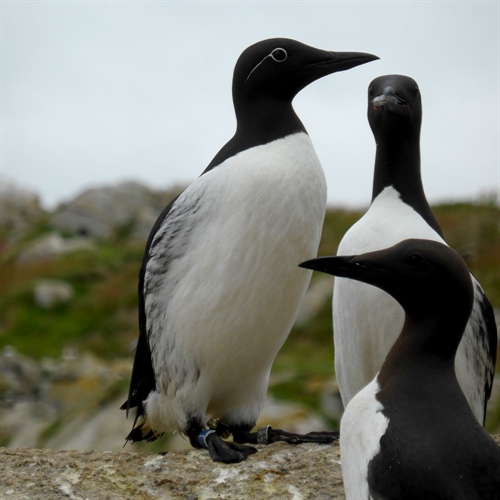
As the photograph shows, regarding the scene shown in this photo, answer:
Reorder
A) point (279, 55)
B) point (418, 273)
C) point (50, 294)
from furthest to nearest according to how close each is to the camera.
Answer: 1. point (50, 294)
2. point (279, 55)
3. point (418, 273)

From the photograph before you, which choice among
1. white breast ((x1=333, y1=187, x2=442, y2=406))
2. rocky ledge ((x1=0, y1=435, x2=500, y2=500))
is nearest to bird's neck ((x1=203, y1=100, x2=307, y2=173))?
white breast ((x1=333, y1=187, x2=442, y2=406))

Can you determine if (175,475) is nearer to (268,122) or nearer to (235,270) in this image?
(235,270)

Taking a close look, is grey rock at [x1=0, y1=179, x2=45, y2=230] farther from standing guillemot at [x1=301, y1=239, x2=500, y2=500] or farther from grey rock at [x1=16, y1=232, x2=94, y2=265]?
standing guillemot at [x1=301, y1=239, x2=500, y2=500]

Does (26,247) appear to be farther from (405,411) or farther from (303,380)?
(405,411)

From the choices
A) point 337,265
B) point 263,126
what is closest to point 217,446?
point 263,126

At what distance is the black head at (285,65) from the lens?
655cm

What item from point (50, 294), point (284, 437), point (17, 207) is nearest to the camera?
point (284, 437)

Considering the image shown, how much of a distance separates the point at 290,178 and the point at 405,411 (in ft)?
7.36

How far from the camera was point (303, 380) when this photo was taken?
38.8 ft

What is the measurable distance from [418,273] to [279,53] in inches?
101

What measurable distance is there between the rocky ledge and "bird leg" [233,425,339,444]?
0.05 meters

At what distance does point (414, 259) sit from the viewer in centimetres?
444

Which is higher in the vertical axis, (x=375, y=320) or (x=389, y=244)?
(x=389, y=244)

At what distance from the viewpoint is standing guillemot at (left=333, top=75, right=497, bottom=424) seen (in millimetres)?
5816
